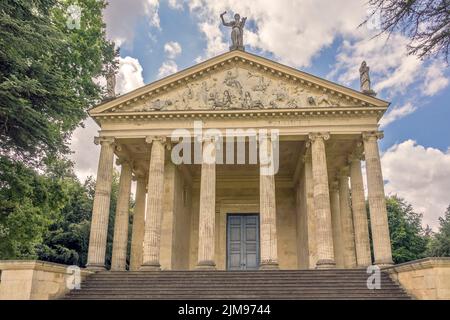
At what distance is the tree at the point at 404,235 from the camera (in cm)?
3497

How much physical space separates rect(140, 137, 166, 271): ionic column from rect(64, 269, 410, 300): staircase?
190cm

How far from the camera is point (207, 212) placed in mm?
17938

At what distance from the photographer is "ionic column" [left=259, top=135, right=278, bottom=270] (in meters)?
17.0

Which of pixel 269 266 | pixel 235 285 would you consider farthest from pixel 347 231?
pixel 235 285

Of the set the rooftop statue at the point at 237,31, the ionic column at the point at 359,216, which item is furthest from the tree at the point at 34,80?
the ionic column at the point at 359,216

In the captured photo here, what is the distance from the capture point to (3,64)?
14.6 metres

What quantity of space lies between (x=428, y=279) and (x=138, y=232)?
14.5 m

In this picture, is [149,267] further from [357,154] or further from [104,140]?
[357,154]

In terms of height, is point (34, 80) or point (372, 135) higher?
point (34, 80)

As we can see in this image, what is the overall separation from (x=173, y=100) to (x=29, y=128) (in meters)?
6.67

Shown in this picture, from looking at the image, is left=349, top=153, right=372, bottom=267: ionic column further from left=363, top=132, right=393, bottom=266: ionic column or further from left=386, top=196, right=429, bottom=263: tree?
left=386, top=196, right=429, bottom=263: tree

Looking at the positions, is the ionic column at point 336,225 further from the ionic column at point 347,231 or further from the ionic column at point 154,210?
Answer: the ionic column at point 154,210
